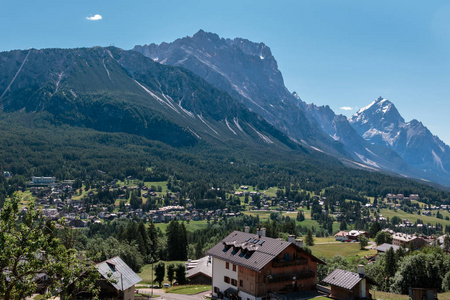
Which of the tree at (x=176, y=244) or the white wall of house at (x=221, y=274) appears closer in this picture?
the white wall of house at (x=221, y=274)

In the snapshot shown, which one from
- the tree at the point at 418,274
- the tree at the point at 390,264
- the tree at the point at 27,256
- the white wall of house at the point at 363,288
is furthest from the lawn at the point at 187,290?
the tree at the point at 27,256

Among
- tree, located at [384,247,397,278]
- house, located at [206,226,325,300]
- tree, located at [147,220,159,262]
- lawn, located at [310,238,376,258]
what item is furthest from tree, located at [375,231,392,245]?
house, located at [206,226,325,300]

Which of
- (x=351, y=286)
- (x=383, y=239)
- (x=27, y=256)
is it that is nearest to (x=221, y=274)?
(x=351, y=286)

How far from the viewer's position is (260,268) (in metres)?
51.9

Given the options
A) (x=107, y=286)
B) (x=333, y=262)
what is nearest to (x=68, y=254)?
(x=107, y=286)

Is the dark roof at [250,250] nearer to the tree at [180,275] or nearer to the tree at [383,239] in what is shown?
the tree at [180,275]

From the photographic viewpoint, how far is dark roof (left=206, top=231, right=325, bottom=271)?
54.2 meters

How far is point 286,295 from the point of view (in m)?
53.7

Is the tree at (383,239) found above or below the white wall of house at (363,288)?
below

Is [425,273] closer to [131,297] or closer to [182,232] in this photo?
[131,297]

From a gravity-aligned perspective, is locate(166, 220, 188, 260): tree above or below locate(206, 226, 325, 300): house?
below

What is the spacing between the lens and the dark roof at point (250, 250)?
54188 mm

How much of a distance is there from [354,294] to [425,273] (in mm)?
30215

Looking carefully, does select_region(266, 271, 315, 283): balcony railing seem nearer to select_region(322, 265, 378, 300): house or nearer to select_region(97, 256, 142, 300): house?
select_region(322, 265, 378, 300): house
